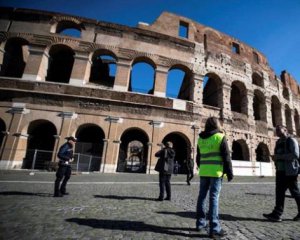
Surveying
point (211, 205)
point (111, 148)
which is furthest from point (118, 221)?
point (111, 148)

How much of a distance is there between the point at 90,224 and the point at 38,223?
754 mm

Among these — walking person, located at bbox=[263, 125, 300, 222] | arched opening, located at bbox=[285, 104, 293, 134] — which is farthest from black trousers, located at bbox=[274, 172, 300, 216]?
arched opening, located at bbox=[285, 104, 293, 134]

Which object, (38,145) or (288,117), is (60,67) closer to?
(38,145)

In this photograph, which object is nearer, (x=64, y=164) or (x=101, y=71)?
(x=64, y=164)

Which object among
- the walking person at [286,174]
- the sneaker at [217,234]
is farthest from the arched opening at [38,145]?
the walking person at [286,174]

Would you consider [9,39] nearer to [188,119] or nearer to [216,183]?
[188,119]

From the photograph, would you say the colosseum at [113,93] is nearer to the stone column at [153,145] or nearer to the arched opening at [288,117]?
the stone column at [153,145]

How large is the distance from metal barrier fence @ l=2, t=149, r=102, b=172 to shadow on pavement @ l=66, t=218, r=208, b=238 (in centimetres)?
995

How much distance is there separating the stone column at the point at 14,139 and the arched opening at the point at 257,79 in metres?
21.2

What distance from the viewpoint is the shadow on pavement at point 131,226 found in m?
2.67

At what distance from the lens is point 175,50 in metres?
16.5

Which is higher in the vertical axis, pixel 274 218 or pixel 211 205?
pixel 211 205

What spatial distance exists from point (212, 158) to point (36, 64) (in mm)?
15475

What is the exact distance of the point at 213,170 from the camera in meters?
2.75
